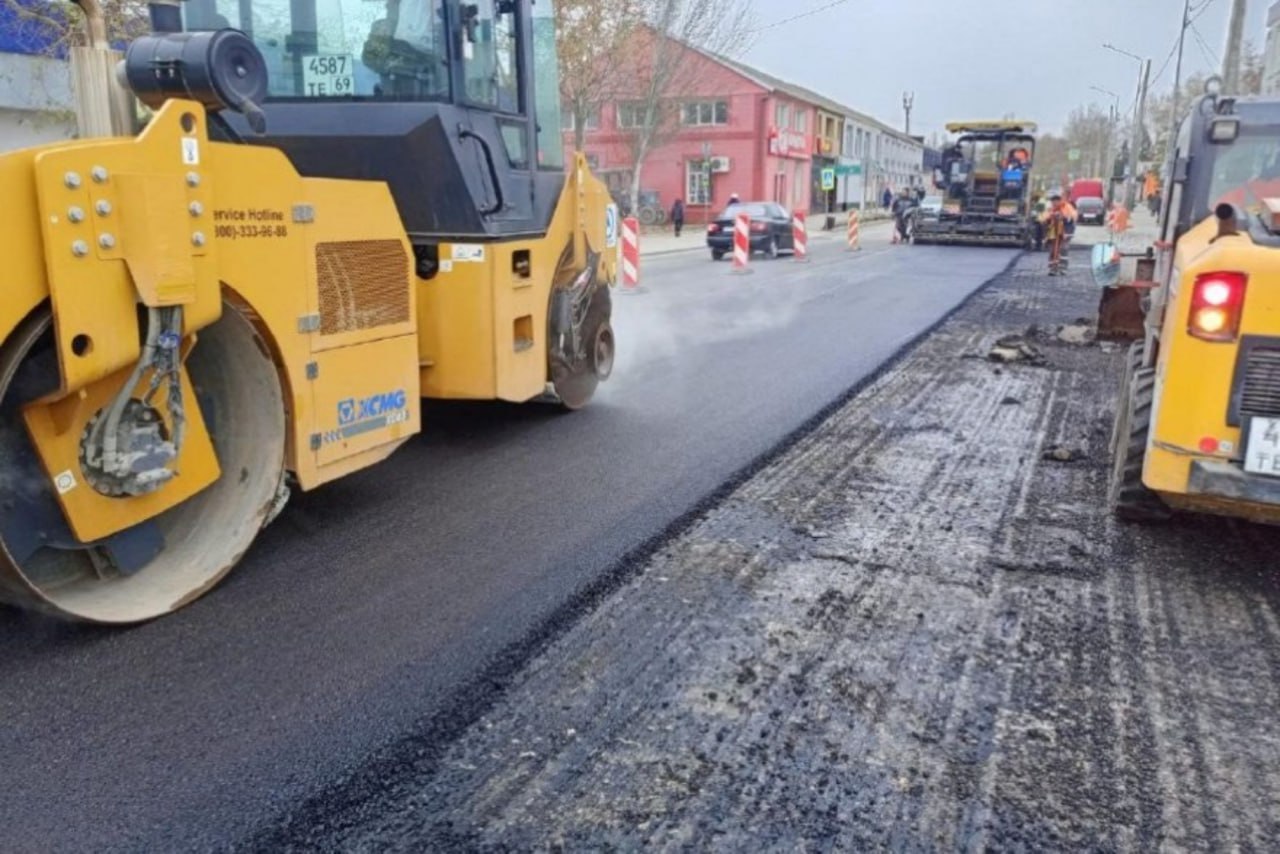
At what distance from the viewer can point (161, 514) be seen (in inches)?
156

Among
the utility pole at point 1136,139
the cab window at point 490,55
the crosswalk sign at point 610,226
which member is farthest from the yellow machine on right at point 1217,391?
the utility pole at point 1136,139

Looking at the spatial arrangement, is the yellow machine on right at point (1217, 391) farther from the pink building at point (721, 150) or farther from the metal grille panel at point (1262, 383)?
the pink building at point (721, 150)

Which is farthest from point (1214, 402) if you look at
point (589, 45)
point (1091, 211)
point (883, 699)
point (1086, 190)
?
point (1086, 190)

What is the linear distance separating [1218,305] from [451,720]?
326 cm

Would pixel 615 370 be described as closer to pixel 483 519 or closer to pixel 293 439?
pixel 483 519

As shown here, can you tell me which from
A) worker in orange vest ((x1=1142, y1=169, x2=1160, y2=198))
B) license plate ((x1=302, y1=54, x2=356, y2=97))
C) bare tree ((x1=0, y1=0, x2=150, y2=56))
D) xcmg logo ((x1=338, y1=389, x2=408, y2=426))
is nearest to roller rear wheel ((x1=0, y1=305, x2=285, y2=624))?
xcmg logo ((x1=338, y1=389, x2=408, y2=426))

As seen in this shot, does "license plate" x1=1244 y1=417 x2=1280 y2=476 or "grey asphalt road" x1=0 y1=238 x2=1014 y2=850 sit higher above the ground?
"license plate" x1=1244 y1=417 x2=1280 y2=476

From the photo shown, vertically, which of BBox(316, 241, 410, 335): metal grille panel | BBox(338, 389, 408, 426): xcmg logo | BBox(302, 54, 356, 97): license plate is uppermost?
BBox(302, 54, 356, 97): license plate

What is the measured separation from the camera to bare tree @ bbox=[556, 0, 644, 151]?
23.2 metres

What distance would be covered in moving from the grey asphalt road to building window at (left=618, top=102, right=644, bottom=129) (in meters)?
28.8

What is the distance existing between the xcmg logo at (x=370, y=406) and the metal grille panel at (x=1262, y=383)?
11.6 ft

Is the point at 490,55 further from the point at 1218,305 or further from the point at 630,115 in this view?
the point at 630,115

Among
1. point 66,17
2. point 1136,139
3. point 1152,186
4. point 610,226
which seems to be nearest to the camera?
point 610,226

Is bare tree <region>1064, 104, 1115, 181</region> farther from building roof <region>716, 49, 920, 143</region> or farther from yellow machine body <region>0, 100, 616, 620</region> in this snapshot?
yellow machine body <region>0, 100, 616, 620</region>
